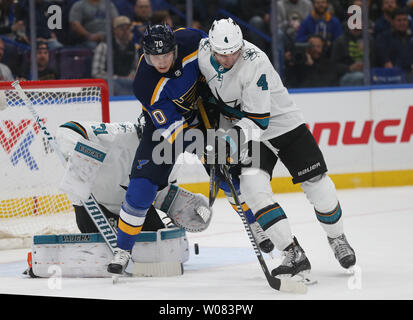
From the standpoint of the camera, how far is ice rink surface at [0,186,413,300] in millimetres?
3268

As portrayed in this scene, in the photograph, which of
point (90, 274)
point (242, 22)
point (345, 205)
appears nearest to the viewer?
point (90, 274)

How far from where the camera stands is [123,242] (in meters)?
3.61

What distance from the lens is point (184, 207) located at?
404cm

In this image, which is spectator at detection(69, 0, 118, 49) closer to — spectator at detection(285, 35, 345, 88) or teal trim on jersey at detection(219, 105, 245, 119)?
spectator at detection(285, 35, 345, 88)

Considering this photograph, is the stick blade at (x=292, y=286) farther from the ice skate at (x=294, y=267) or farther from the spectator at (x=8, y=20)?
the spectator at (x=8, y=20)

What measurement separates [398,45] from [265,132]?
155 inches

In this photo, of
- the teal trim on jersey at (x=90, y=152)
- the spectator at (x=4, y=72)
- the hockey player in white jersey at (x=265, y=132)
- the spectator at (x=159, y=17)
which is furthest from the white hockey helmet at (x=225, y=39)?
the spectator at (x=159, y=17)

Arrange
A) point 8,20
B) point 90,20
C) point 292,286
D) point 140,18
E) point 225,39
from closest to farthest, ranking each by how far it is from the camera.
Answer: point 292,286 → point 225,39 → point 8,20 → point 90,20 → point 140,18

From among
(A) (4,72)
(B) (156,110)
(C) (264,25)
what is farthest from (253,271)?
(C) (264,25)

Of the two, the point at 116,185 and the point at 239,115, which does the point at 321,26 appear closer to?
the point at 116,185

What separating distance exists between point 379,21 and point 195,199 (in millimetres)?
3597

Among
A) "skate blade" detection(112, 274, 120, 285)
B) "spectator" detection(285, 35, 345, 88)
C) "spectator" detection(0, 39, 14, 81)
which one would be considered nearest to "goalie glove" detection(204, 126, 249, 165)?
"skate blade" detection(112, 274, 120, 285)
